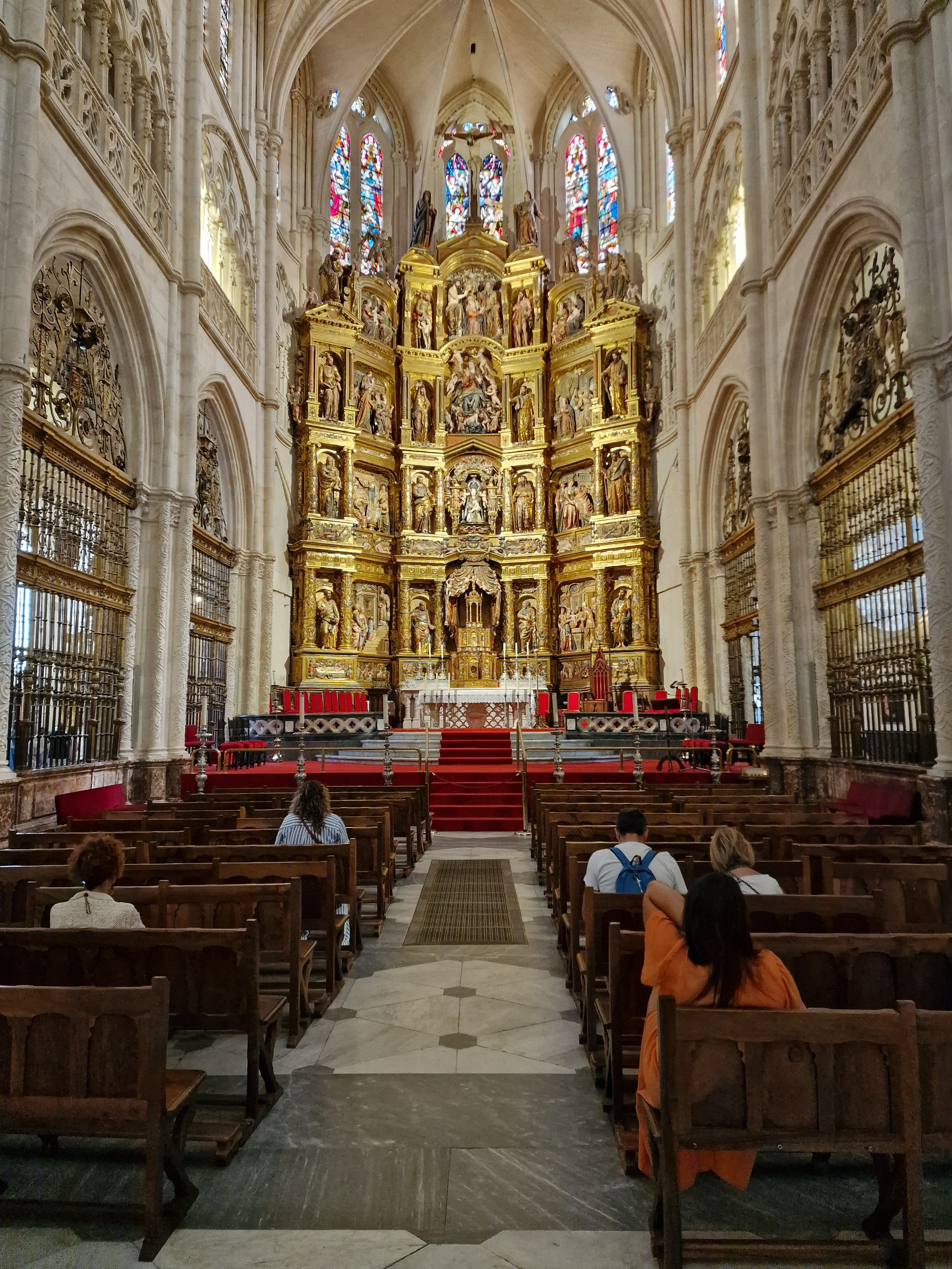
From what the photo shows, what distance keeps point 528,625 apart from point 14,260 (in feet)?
66.1

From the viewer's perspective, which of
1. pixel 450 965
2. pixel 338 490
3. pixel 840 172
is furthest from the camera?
pixel 338 490

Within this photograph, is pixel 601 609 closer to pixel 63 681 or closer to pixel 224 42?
pixel 63 681

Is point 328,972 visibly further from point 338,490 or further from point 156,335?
point 338,490

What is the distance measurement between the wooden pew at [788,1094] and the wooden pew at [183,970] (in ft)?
6.30

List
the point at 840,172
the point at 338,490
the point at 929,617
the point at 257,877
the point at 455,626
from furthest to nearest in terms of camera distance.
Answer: the point at 455,626 < the point at 338,490 < the point at 840,172 < the point at 929,617 < the point at 257,877

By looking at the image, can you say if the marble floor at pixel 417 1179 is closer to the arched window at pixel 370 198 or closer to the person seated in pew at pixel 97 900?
the person seated in pew at pixel 97 900

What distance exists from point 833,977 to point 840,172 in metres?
13.0

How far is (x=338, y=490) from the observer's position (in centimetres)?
2698

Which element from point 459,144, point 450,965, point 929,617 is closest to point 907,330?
point 929,617

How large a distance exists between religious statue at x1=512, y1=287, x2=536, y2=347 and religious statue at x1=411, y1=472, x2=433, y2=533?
571cm

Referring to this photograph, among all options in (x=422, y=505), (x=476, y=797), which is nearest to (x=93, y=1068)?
(x=476, y=797)

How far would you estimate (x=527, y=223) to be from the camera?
29891mm

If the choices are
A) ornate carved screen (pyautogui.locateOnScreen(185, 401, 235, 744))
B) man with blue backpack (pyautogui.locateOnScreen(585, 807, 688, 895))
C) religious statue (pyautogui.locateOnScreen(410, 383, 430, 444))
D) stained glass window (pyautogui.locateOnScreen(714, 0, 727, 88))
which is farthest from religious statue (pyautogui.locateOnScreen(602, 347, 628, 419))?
man with blue backpack (pyautogui.locateOnScreen(585, 807, 688, 895))

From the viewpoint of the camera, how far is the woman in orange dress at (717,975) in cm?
302
